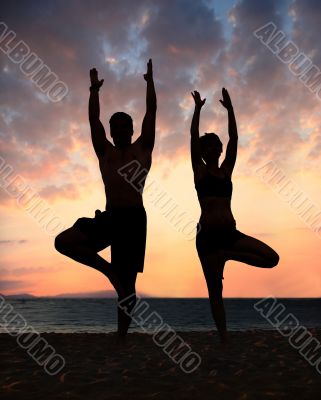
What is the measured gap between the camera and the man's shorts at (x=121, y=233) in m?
6.44

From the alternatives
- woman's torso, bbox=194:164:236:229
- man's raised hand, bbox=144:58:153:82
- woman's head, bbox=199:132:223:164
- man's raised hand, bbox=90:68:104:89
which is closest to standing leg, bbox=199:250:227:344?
woman's torso, bbox=194:164:236:229

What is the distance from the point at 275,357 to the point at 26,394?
3.51m

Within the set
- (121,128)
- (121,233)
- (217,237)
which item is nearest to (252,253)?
(217,237)

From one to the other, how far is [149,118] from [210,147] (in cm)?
108

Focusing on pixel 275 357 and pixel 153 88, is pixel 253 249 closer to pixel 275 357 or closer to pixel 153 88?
pixel 275 357

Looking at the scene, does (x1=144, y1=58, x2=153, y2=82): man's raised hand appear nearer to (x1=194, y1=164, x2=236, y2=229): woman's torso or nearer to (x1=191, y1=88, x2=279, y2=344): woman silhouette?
(x1=191, y1=88, x2=279, y2=344): woman silhouette

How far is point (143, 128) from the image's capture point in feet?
22.4

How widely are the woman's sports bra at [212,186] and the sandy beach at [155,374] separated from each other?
2.32m

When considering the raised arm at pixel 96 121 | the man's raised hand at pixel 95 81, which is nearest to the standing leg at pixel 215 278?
the raised arm at pixel 96 121

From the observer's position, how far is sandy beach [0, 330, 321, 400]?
4.20 metres

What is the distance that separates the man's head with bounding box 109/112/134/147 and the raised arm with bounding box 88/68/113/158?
0.52 ft

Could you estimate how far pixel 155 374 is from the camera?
A: 16.5 feet

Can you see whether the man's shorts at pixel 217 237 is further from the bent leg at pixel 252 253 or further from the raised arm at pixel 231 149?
the raised arm at pixel 231 149

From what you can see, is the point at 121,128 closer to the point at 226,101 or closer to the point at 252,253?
the point at 226,101
